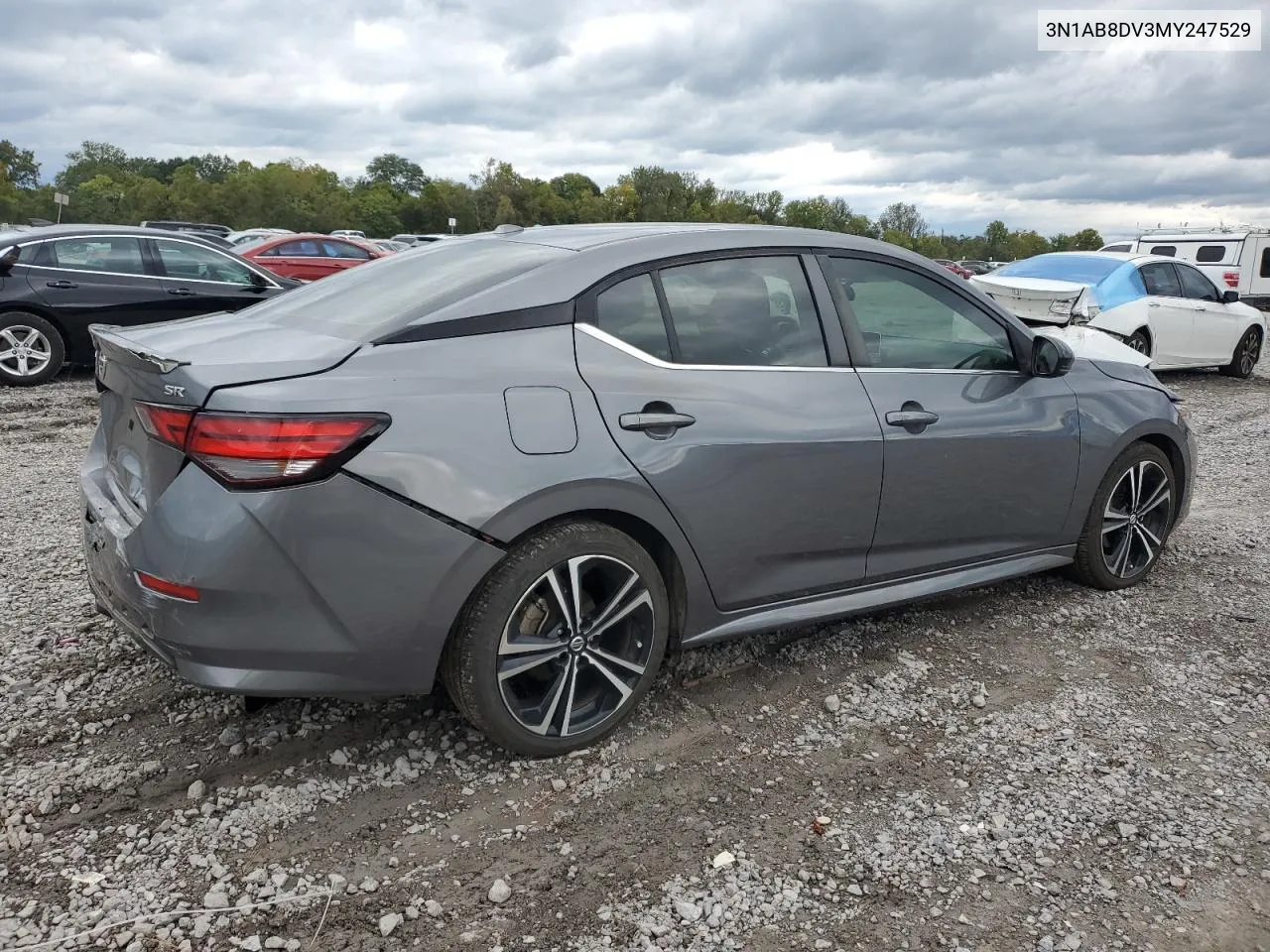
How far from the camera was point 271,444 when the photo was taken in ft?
8.22

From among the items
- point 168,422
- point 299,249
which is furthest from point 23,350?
point 168,422

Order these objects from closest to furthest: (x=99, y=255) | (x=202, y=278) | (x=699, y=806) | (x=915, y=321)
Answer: (x=699, y=806), (x=915, y=321), (x=99, y=255), (x=202, y=278)

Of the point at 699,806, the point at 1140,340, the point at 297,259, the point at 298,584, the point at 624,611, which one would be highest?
the point at 297,259

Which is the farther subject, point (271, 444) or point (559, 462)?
point (559, 462)

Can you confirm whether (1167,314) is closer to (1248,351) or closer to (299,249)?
(1248,351)

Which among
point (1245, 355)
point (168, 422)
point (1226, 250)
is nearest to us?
point (168, 422)

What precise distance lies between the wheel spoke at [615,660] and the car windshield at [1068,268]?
965cm

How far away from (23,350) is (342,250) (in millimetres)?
8687

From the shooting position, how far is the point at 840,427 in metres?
3.44

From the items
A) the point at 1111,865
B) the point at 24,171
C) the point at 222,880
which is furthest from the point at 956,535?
the point at 24,171

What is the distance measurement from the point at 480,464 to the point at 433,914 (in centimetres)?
113

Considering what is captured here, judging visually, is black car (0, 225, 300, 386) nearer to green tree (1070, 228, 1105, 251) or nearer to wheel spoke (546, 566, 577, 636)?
wheel spoke (546, 566, 577, 636)

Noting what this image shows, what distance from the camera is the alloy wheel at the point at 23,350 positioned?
9.24 metres

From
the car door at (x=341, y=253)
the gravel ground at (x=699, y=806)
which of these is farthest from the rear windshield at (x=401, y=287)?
the car door at (x=341, y=253)
